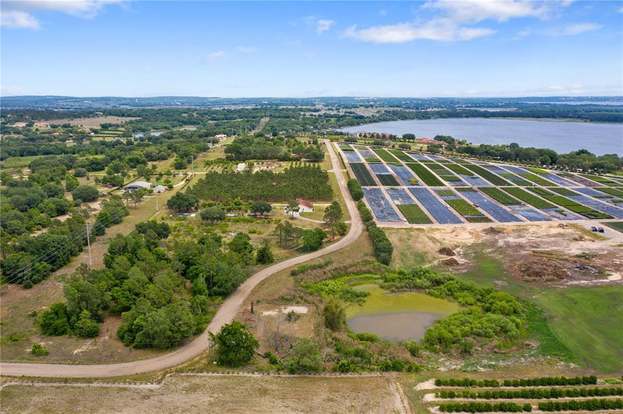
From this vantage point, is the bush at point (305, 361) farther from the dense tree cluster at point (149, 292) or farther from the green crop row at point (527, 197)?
the green crop row at point (527, 197)

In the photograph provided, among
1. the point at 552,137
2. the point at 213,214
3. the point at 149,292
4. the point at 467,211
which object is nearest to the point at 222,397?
the point at 149,292

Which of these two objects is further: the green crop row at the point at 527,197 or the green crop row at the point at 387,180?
the green crop row at the point at 387,180

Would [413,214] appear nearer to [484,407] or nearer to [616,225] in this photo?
[616,225]

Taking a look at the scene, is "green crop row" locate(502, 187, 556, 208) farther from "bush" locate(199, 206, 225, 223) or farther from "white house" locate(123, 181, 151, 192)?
"white house" locate(123, 181, 151, 192)

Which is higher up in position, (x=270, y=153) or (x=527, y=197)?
(x=270, y=153)

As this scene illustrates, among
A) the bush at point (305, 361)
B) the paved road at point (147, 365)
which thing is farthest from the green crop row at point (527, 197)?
the bush at point (305, 361)

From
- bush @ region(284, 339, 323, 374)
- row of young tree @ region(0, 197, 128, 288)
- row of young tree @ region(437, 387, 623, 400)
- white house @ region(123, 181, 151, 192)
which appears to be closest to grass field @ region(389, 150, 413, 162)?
white house @ region(123, 181, 151, 192)
